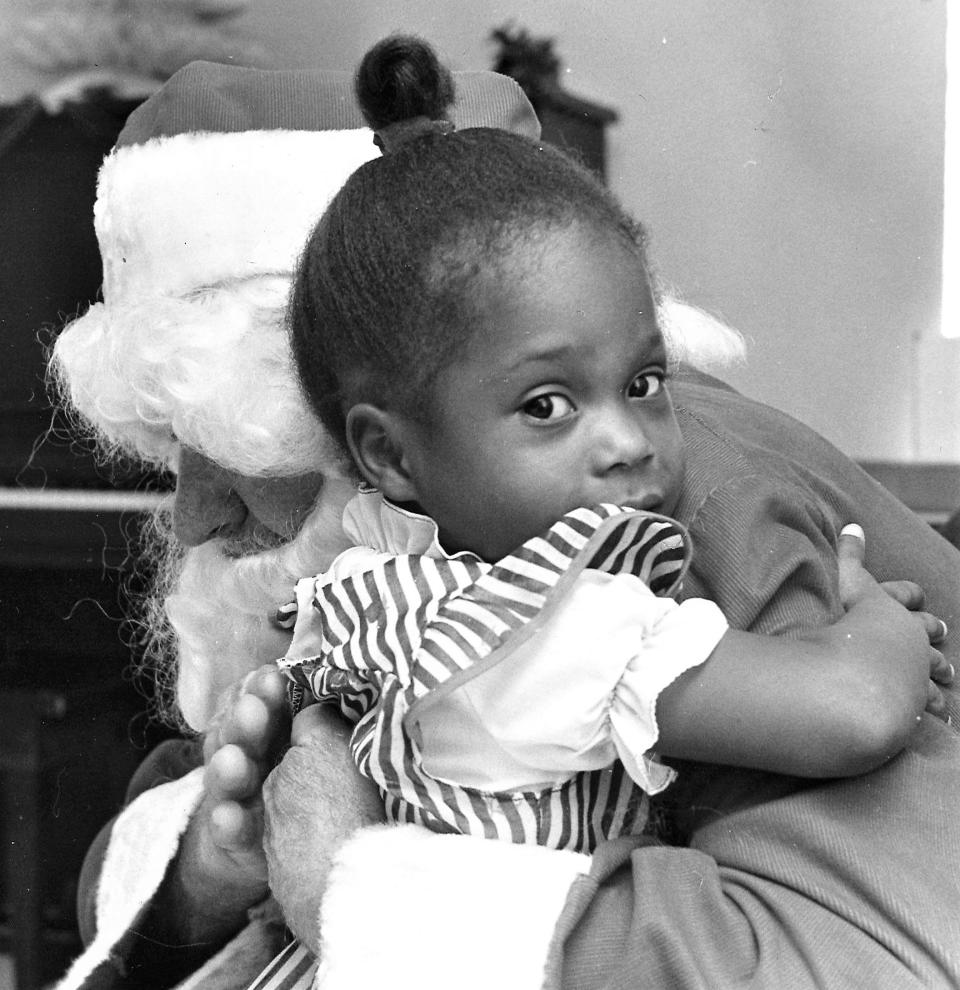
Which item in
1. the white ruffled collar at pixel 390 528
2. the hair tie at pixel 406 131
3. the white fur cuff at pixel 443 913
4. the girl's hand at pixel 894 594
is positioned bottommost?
the white fur cuff at pixel 443 913

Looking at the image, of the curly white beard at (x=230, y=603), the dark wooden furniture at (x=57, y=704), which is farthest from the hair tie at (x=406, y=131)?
the dark wooden furniture at (x=57, y=704)

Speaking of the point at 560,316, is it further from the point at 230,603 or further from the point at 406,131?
the point at 230,603

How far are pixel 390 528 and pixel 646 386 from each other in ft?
0.79

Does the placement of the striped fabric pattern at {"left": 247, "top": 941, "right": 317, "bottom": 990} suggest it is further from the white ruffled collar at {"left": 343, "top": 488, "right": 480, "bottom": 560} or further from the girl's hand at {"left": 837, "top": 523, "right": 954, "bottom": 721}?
the girl's hand at {"left": 837, "top": 523, "right": 954, "bottom": 721}

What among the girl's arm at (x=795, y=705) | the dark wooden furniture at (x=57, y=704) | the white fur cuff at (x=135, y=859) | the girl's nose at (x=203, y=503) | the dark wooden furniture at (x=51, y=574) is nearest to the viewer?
the girl's arm at (x=795, y=705)

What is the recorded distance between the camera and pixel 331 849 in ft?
3.43

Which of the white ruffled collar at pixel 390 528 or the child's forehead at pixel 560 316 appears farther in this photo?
the white ruffled collar at pixel 390 528

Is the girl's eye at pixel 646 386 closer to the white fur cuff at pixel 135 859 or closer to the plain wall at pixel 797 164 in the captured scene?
the plain wall at pixel 797 164

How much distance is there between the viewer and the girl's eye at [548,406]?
0.91 meters

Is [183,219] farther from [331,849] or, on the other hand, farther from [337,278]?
[331,849]

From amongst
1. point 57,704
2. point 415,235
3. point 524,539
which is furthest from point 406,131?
point 57,704

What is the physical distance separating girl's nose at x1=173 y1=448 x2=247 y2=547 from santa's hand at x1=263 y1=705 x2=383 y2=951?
1.40ft

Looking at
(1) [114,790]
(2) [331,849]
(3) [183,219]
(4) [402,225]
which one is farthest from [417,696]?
(1) [114,790]

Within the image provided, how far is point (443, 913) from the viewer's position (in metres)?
0.93
